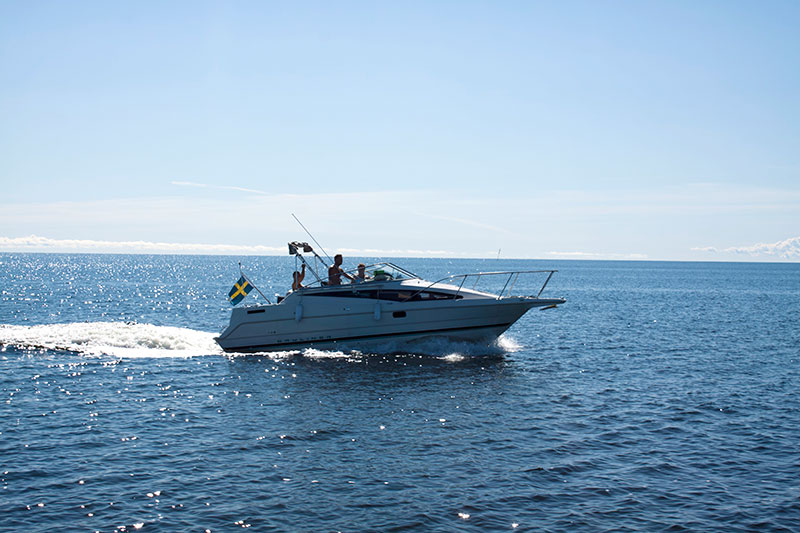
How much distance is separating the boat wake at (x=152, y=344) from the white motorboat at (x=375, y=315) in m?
0.35

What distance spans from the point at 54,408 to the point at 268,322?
10.0m

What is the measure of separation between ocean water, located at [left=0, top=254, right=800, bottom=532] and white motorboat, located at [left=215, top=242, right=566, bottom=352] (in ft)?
2.29

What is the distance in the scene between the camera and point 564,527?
9766 mm

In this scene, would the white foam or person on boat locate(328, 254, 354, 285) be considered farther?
the white foam

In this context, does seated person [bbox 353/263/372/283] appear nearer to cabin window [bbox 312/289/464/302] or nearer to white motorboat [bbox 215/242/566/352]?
white motorboat [bbox 215/242/566/352]

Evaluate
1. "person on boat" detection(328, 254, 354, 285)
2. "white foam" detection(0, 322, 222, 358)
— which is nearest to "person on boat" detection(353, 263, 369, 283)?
"person on boat" detection(328, 254, 354, 285)

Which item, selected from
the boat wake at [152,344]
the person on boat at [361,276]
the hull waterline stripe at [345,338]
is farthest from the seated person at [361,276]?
the boat wake at [152,344]

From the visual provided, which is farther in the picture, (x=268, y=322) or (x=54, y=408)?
(x=268, y=322)

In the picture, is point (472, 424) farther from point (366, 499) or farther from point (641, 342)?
point (641, 342)

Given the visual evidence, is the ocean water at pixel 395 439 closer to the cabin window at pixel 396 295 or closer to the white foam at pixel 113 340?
the white foam at pixel 113 340

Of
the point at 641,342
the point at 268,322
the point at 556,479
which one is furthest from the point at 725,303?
the point at 556,479

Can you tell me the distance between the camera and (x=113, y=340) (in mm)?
27750

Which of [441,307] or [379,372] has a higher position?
[441,307]

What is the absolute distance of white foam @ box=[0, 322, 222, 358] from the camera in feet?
85.4
